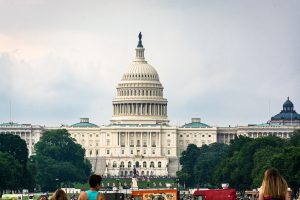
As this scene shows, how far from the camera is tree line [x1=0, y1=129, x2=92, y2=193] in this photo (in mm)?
113125

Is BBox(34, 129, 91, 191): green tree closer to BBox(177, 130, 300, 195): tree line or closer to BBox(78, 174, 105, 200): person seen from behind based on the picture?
BBox(177, 130, 300, 195): tree line

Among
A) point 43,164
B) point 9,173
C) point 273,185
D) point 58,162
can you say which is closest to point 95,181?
point 273,185

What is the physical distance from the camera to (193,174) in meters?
181

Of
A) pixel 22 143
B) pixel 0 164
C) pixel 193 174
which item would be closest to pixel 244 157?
pixel 22 143

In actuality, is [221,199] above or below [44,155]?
below

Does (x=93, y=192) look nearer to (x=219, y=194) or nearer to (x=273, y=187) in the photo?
(x=273, y=187)

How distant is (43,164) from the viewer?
16288 centimetres

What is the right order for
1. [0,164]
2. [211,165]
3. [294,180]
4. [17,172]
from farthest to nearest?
[211,165], [17,172], [0,164], [294,180]

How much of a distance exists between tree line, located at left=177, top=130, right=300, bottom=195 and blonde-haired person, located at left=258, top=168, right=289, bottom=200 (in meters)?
74.3

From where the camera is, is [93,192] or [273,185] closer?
[273,185]

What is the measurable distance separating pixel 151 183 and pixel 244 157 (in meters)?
33.7

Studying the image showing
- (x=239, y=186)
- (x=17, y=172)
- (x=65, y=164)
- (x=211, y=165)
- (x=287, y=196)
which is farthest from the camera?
(x=211, y=165)

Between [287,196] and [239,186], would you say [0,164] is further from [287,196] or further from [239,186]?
[287,196]

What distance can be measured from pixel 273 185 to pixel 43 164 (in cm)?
14499
